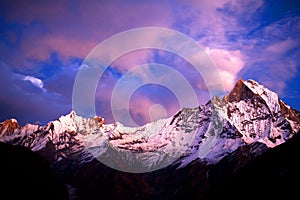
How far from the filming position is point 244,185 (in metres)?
69.3

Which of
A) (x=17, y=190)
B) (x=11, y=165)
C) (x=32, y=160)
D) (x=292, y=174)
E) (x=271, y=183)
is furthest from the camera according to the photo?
(x=32, y=160)

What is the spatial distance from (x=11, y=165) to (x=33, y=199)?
32.9 ft

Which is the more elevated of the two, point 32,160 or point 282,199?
point 32,160

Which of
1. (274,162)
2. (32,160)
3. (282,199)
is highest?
(32,160)

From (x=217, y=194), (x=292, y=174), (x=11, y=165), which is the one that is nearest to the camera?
(x=292, y=174)

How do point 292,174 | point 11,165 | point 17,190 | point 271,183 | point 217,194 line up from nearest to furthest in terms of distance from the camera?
point 292,174 < point 271,183 < point 17,190 < point 11,165 < point 217,194

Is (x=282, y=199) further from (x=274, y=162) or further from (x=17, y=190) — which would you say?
(x=17, y=190)

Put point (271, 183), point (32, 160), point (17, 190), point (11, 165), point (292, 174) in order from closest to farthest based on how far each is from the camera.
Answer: point (292, 174) < point (271, 183) < point (17, 190) < point (11, 165) < point (32, 160)

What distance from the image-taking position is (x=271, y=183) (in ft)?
190

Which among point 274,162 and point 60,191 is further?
point 60,191

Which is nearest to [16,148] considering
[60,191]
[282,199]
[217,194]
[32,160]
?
[32,160]

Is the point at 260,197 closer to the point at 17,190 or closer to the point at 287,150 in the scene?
the point at 287,150

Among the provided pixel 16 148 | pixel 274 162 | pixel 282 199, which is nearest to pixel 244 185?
pixel 274 162

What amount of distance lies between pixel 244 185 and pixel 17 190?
52331mm
